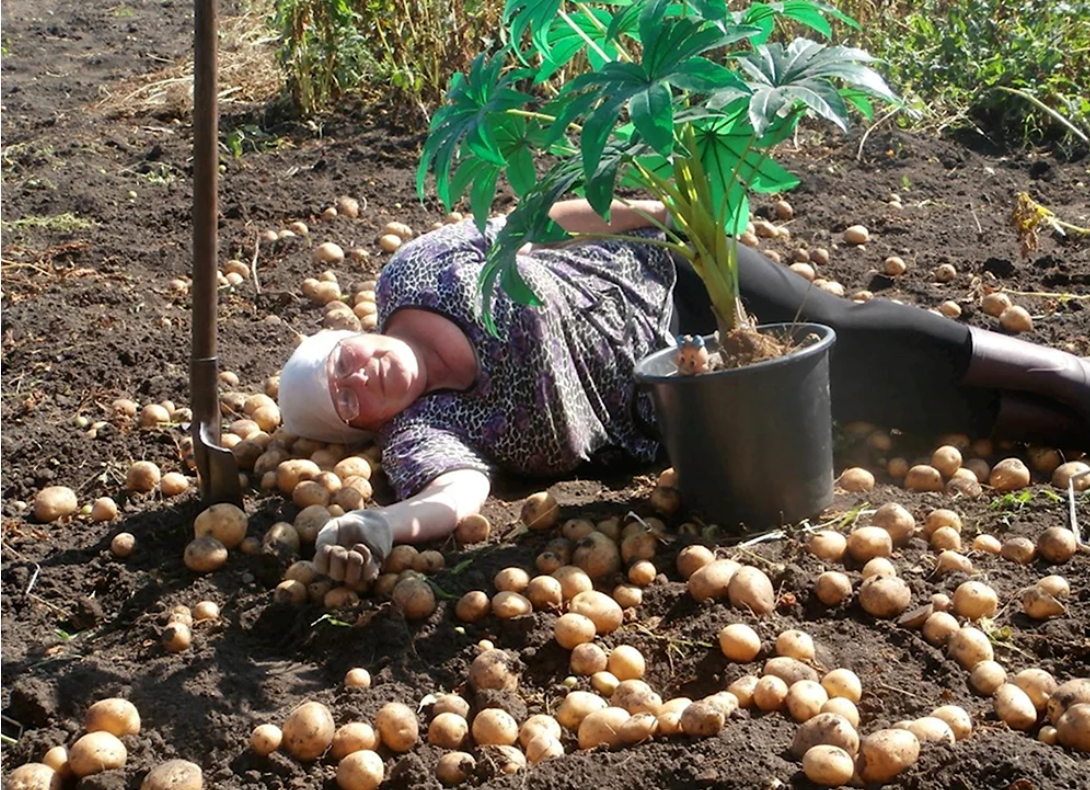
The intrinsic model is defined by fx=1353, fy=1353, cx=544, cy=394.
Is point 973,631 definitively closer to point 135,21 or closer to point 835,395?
point 835,395

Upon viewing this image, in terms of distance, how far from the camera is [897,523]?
297 centimetres

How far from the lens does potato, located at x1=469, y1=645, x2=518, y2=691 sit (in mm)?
2561

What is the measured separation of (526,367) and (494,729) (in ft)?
4.04

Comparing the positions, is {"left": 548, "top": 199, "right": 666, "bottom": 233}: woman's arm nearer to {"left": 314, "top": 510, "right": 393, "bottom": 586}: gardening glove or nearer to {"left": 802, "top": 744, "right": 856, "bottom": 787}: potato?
{"left": 314, "top": 510, "right": 393, "bottom": 586}: gardening glove

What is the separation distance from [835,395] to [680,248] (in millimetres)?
860

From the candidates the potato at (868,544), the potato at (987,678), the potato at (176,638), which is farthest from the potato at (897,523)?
the potato at (176,638)

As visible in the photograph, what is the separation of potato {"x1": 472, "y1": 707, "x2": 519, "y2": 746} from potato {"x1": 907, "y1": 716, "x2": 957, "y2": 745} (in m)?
0.69

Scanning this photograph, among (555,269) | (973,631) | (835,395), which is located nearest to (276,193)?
(555,269)

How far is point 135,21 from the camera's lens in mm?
9977

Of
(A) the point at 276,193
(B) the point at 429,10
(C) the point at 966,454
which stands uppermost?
(B) the point at 429,10

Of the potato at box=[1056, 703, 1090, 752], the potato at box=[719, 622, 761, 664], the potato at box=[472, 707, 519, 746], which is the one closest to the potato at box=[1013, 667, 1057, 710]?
the potato at box=[1056, 703, 1090, 752]

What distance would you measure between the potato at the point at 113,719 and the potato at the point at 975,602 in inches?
62.3

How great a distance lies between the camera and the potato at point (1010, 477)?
327 cm

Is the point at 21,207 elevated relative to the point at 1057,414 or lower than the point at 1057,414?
elevated
